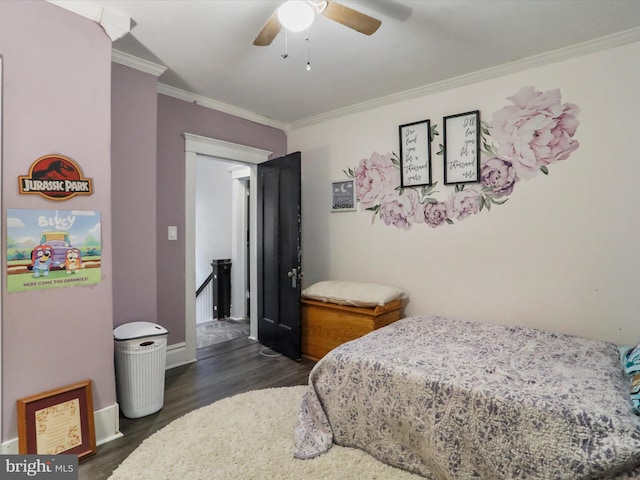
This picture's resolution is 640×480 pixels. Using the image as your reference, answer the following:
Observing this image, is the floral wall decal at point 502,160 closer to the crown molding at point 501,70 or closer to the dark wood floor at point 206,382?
the crown molding at point 501,70

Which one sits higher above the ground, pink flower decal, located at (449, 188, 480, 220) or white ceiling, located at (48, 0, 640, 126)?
white ceiling, located at (48, 0, 640, 126)

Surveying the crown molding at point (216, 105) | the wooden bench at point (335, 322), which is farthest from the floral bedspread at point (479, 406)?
the crown molding at point (216, 105)

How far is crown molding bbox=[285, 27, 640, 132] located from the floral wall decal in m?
0.21

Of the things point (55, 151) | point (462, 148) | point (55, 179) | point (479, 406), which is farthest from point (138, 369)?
point (462, 148)

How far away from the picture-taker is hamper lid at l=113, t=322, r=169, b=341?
7.52 feet

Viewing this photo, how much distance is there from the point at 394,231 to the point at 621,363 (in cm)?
193

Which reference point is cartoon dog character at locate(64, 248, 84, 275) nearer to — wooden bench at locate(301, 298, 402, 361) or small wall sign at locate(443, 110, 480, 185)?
wooden bench at locate(301, 298, 402, 361)

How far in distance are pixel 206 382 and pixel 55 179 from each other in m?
1.91

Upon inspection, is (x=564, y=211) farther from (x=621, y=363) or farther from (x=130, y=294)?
(x=130, y=294)

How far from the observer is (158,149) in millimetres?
3084

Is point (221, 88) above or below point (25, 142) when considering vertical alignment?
above

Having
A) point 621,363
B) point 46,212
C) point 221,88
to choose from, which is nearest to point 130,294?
point 46,212

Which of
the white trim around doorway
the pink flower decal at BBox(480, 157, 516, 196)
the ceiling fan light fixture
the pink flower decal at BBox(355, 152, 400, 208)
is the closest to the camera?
the ceiling fan light fixture

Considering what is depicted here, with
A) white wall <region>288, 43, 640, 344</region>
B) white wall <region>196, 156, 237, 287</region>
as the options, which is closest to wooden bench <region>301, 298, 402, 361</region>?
white wall <region>288, 43, 640, 344</region>
